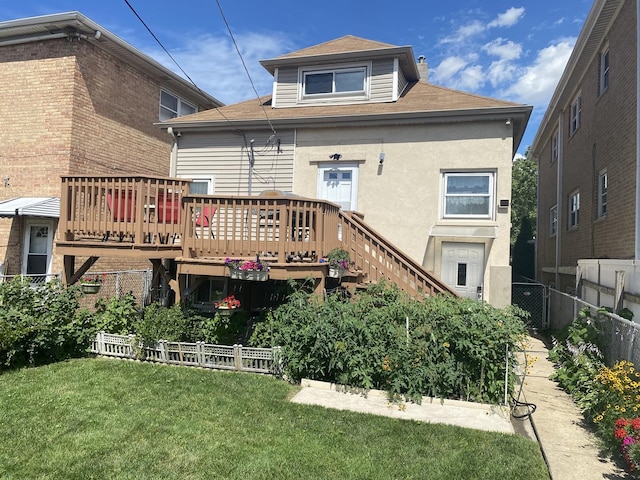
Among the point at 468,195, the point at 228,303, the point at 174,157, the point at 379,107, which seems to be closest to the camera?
the point at 228,303

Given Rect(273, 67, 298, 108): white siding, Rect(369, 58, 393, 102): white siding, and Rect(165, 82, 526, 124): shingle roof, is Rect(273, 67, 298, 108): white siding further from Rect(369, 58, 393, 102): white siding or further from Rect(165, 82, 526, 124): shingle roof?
Rect(369, 58, 393, 102): white siding

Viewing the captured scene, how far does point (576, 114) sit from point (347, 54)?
8.36 metres

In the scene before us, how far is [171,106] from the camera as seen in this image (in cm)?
1439

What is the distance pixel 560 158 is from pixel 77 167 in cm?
1598

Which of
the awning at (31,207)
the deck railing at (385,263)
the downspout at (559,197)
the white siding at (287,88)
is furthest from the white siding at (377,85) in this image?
the downspout at (559,197)

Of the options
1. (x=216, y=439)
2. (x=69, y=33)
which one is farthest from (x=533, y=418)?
(x=69, y=33)

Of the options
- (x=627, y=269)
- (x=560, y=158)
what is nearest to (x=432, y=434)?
(x=627, y=269)

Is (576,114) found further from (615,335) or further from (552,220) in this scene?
(615,335)

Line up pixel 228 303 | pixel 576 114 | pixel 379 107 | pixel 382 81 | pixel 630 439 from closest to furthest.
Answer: pixel 630 439 → pixel 228 303 → pixel 379 107 → pixel 382 81 → pixel 576 114

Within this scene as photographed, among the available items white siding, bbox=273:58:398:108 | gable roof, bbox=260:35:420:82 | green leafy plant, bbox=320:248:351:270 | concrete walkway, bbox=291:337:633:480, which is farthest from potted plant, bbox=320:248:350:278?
gable roof, bbox=260:35:420:82

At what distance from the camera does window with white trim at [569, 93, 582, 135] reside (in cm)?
1333

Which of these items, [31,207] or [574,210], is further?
[574,210]

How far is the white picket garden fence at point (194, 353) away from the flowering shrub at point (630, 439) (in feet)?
13.6

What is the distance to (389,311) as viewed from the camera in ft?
19.5
